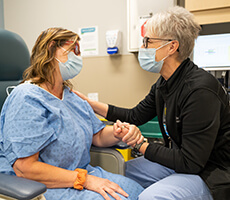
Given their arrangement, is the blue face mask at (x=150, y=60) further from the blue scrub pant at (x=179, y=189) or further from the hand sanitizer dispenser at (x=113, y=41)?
the hand sanitizer dispenser at (x=113, y=41)

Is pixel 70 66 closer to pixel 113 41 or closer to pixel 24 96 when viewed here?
pixel 24 96

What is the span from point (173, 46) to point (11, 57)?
0.94m

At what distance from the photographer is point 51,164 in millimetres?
1002

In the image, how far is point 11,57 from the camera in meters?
1.30

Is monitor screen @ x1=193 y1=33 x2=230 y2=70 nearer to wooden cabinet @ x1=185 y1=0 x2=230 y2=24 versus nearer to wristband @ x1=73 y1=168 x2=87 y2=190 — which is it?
wooden cabinet @ x1=185 y1=0 x2=230 y2=24

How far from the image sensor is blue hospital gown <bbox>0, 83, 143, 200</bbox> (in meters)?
0.90

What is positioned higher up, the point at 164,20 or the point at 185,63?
the point at 164,20

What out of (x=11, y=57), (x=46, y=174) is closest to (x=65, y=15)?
(x=11, y=57)

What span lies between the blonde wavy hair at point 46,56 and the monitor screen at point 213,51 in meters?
1.34

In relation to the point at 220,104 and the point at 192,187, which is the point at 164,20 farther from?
the point at 192,187

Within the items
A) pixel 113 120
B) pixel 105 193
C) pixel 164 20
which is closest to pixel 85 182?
pixel 105 193

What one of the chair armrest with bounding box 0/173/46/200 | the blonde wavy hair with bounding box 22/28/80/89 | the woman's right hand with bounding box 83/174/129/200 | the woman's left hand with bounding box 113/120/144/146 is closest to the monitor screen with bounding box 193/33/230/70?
the woman's left hand with bounding box 113/120/144/146

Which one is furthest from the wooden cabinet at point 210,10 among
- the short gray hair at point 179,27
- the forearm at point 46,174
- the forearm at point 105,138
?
the forearm at point 46,174

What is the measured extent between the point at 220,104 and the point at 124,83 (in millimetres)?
1378
